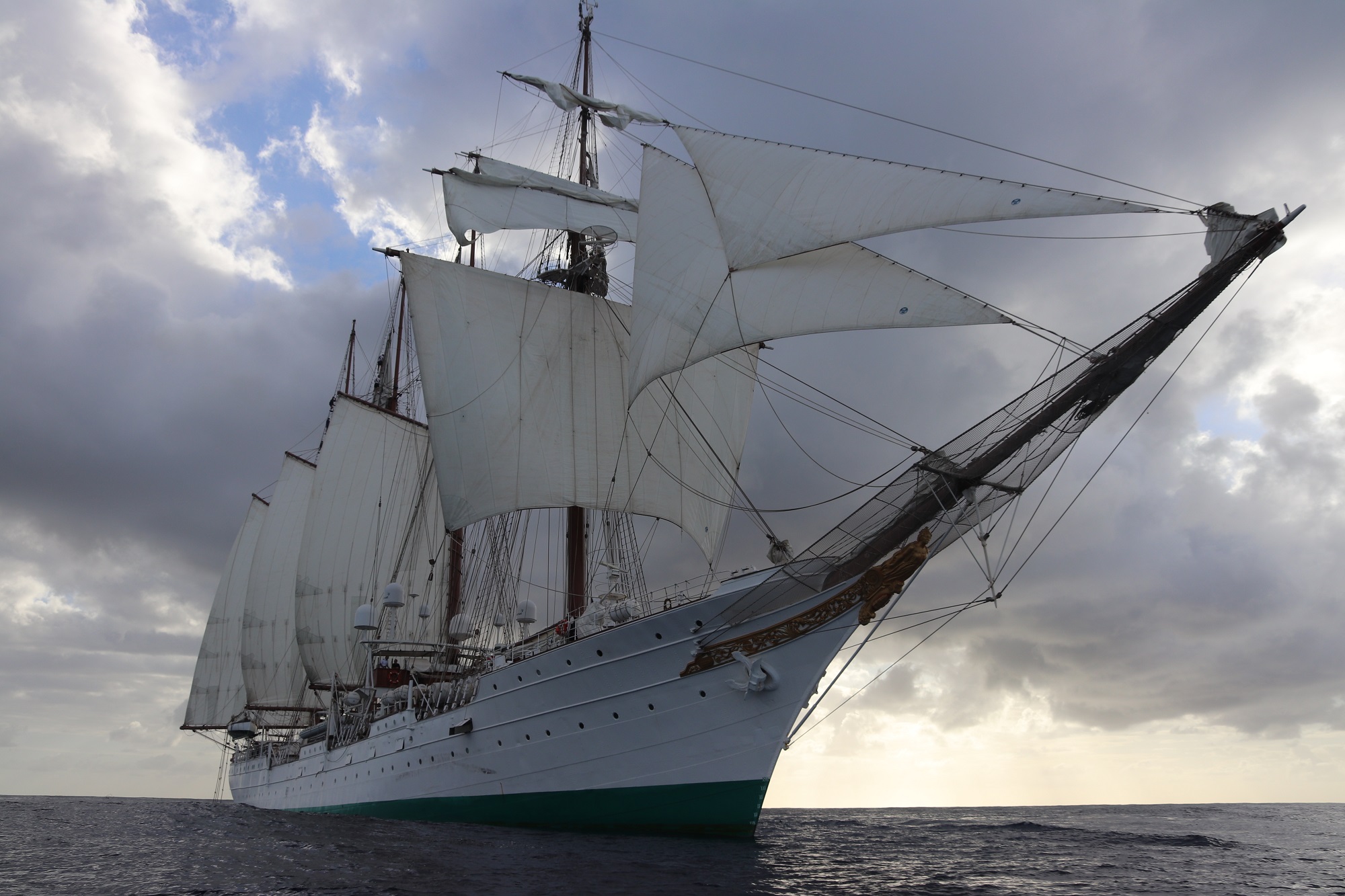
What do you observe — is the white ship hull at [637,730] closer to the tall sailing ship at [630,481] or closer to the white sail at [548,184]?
the tall sailing ship at [630,481]

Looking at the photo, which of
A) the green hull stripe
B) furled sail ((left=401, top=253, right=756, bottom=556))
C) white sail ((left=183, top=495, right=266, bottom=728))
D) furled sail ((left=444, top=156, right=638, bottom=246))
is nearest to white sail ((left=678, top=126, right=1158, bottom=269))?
furled sail ((left=401, top=253, right=756, bottom=556))

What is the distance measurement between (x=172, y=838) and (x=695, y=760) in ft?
68.2

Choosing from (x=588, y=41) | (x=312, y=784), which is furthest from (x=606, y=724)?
(x=588, y=41)

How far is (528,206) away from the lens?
42250mm

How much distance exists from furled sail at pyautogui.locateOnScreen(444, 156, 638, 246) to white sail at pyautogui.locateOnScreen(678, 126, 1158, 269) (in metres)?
15.4

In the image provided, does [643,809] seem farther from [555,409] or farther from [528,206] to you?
[528,206]

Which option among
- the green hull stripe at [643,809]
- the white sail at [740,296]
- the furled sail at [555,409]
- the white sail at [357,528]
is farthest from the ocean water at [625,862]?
the white sail at [357,528]

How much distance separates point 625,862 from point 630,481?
19.3 metres

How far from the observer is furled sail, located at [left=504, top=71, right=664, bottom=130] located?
135 ft

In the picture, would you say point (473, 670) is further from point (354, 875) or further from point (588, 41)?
point (588, 41)

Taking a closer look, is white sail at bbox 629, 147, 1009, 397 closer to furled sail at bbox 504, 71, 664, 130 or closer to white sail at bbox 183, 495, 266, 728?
furled sail at bbox 504, 71, 664, 130

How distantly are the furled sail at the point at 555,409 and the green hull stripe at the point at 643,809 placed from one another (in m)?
12.6

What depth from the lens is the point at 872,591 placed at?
68.0 ft

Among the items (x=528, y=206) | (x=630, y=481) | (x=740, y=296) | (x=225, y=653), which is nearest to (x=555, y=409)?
(x=630, y=481)
